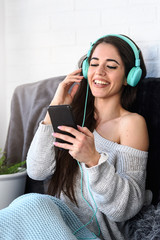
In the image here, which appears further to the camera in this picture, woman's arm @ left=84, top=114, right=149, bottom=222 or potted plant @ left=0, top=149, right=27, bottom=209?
potted plant @ left=0, top=149, right=27, bottom=209

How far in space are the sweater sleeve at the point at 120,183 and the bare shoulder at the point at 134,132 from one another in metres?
0.03

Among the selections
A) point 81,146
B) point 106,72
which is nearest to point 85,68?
point 106,72

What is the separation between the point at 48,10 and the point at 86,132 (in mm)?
1109

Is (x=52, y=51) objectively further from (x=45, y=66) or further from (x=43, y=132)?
(x=43, y=132)

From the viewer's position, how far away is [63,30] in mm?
1978

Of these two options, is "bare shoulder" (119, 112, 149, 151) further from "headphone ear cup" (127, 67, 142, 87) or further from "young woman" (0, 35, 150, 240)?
"headphone ear cup" (127, 67, 142, 87)

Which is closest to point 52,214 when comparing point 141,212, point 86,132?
point 86,132

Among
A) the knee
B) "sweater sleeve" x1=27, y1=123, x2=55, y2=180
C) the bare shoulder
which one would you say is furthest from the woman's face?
the knee

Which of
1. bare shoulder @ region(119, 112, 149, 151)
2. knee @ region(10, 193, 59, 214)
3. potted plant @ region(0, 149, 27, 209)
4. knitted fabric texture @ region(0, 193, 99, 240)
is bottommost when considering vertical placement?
potted plant @ region(0, 149, 27, 209)

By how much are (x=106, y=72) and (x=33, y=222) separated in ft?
2.10

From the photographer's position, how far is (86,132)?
114 cm

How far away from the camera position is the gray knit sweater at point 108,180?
1130mm

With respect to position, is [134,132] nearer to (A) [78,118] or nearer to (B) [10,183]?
(A) [78,118]

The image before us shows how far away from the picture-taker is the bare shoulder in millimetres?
1322
